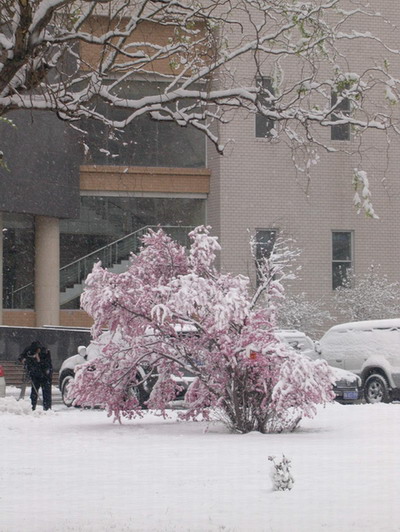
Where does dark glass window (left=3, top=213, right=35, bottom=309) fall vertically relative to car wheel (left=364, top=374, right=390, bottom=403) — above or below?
above

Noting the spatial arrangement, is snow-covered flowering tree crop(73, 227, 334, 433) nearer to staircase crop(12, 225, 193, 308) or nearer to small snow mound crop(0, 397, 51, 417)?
small snow mound crop(0, 397, 51, 417)

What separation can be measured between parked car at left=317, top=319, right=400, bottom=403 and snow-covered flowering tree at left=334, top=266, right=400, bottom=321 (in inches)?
417

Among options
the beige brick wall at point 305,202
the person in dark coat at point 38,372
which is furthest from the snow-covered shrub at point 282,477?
the beige brick wall at point 305,202

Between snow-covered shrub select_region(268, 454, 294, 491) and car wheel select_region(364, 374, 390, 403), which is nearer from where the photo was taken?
snow-covered shrub select_region(268, 454, 294, 491)

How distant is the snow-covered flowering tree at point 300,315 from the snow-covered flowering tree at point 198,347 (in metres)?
17.7

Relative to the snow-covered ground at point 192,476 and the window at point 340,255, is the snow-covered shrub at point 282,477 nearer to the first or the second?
the snow-covered ground at point 192,476

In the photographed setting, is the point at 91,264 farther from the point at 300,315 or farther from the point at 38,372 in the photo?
the point at 38,372

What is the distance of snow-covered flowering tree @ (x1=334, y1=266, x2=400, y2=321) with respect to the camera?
38594mm

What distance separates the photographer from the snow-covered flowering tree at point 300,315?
37.8m

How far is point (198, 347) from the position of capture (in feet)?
61.9

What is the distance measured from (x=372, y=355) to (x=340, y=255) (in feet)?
47.9

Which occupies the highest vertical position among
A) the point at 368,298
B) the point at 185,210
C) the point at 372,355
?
the point at 185,210

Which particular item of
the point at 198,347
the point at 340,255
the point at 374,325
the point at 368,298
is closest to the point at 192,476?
the point at 198,347

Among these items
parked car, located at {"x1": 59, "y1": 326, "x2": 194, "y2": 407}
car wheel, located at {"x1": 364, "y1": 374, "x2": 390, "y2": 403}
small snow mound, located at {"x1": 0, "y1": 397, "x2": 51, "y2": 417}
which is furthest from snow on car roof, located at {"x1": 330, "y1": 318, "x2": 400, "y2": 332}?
small snow mound, located at {"x1": 0, "y1": 397, "x2": 51, "y2": 417}
